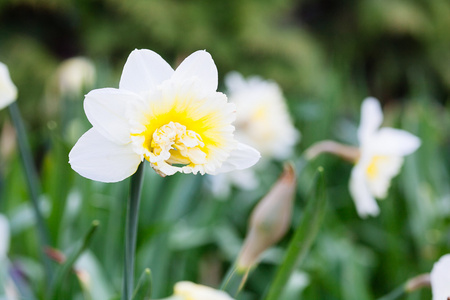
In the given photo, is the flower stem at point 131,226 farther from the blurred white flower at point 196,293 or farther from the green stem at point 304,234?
the green stem at point 304,234

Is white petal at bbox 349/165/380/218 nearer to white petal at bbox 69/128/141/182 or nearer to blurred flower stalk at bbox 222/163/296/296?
blurred flower stalk at bbox 222/163/296/296

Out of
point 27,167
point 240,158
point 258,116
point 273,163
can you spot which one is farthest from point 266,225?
point 273,163

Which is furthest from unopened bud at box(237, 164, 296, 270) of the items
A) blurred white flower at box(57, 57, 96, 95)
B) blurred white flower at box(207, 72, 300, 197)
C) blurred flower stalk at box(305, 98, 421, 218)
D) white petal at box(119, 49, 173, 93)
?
blurred white flower at box(57, 57, 96, 95)

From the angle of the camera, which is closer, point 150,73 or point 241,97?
point 150,73

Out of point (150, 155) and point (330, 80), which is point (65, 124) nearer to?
point (150, 155)

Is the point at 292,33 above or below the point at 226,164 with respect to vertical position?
below

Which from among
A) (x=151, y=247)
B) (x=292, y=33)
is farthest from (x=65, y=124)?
(x=292, y=33)

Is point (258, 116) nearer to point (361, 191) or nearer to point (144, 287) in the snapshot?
point (361, 191)

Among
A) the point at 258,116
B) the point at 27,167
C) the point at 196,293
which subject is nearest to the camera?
the point at 196,293
